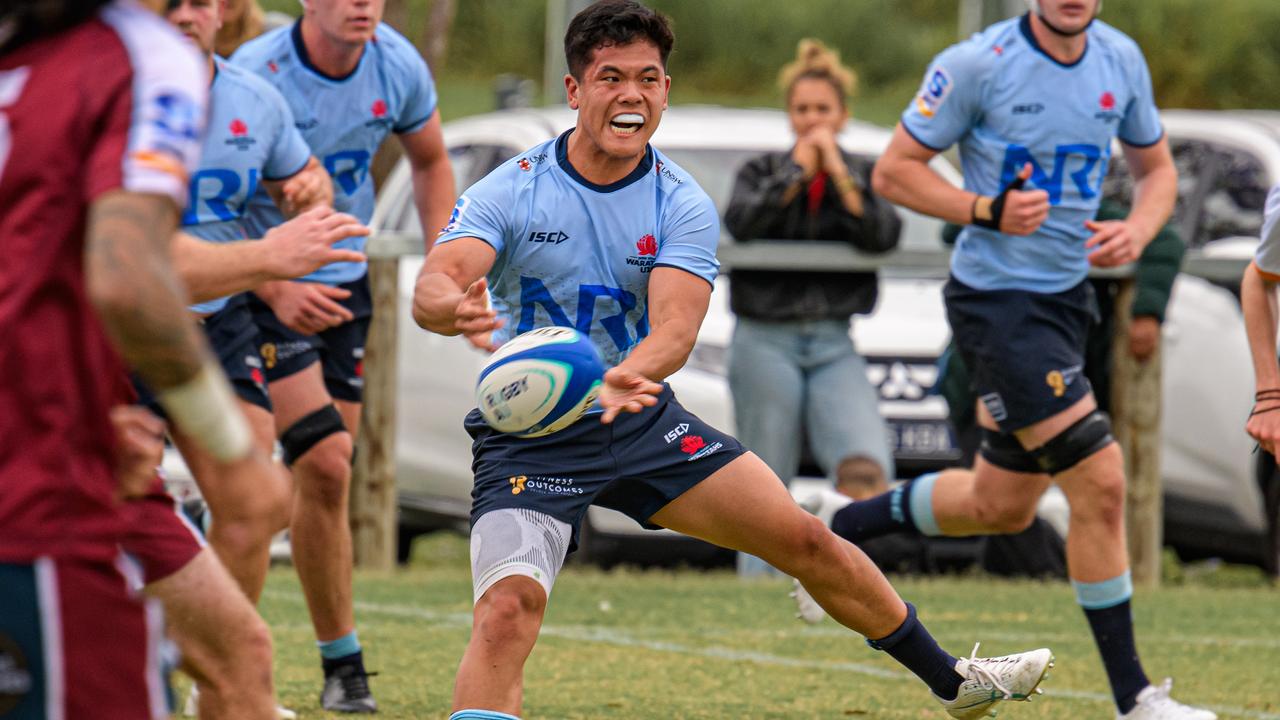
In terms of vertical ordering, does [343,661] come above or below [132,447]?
below

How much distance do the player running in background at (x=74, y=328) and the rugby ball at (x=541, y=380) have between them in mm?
1618

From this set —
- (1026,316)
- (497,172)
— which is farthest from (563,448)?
(1026,316)

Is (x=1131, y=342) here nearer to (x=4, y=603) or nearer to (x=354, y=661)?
(x=354, y=661)

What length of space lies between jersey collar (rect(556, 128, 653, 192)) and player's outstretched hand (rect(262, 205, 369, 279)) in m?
1.12

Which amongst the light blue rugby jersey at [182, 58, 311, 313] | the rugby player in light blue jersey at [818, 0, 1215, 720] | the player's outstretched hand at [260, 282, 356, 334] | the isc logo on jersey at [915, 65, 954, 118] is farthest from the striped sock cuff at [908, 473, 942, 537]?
the light blue rugby jersey at [182, 58, 311, 313]

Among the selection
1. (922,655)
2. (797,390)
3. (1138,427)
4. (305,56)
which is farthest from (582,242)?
(1138,427)

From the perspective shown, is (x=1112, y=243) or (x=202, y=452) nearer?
(x=202, y=452)

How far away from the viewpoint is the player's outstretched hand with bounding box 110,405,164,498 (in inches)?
121

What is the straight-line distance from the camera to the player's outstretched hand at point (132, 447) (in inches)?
121

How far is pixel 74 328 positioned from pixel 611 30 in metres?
2.31

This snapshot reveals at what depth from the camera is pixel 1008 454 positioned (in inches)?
270

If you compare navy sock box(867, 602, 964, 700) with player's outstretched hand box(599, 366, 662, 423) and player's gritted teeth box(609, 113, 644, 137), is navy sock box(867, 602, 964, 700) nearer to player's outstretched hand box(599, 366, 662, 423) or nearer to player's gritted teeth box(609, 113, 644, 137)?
player's outstretched hand box(599, 366, 662, 423)

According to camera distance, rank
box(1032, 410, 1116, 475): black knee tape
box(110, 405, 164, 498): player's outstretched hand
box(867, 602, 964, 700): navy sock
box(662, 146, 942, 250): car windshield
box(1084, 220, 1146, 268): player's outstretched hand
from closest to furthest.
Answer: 1. box(110, 405, 164, 498): player's outstretched hand
2. box(867, 602, 964, 700): navy sock
3. box(1032, 410, 1116, 475): black knee tape
4. box(1084, 220, 1146, 268): player's outstretched hand
5. box(662, 146, 942, 250): car windshield

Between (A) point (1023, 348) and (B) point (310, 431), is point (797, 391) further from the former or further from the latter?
(B) point (310, 431)
